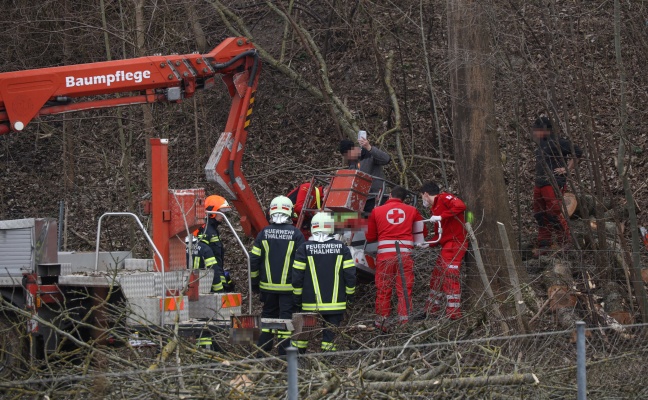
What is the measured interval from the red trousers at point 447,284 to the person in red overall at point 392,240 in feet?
1.09

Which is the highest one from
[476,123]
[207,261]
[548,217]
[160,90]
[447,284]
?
[160,90]

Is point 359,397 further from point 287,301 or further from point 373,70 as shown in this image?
point 373,70

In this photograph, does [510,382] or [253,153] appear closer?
[510,382]

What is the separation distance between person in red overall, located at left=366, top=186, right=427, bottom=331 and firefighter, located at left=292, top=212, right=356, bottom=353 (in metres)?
0.60

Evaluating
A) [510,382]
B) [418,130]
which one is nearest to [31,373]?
[510,382]

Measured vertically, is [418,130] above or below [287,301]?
above

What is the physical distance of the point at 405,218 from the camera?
10148mm

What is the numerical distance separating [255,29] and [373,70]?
308 cm

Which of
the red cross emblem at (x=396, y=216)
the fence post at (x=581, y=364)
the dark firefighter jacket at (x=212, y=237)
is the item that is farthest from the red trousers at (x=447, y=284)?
the fence post at (x=581, y=364)

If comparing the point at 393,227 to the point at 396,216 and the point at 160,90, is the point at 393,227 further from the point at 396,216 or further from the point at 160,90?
the point at 160,90

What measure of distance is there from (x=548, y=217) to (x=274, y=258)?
378cm

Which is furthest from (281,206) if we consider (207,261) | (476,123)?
(476,123)

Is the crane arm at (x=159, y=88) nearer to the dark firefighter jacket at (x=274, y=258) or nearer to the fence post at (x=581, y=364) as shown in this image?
the dark firefighter jacket at (x=274, y=258)

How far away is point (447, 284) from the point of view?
9562 mm
